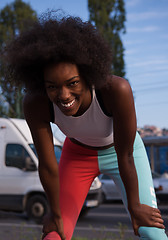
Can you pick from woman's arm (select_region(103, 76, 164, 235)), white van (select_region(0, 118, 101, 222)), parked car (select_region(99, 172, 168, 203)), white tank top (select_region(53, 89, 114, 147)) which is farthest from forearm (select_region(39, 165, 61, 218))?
parked car (select_region(99, 172, 168, 203))

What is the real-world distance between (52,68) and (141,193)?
37.4 inches

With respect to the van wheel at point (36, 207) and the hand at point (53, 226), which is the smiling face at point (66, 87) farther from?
the van wheel at point (36, 207)

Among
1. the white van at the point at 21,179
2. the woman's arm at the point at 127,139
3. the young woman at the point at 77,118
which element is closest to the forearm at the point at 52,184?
the young woman at the point at 77,118

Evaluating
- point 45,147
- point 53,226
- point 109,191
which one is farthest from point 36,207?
point 45,147

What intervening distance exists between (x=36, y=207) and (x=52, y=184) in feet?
19.4

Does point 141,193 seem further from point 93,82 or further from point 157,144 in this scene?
point 157,144

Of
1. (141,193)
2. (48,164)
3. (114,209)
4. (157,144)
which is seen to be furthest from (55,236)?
(157,144)

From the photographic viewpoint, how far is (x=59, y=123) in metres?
2.45

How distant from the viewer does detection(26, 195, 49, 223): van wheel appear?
8.10m

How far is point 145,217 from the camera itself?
89.1 inches

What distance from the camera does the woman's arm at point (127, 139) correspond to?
2.16 m

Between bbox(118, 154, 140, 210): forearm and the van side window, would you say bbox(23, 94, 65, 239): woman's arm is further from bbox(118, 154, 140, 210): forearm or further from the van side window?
the van side window

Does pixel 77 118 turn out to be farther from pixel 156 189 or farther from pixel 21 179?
pixel 156 189

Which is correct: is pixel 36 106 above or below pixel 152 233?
above
